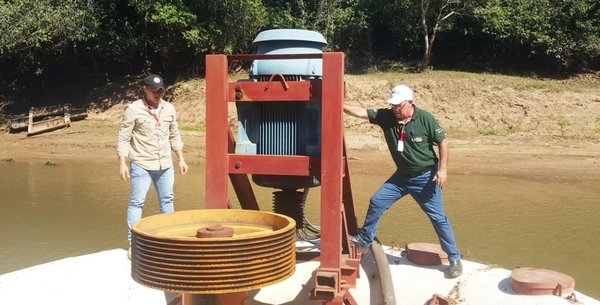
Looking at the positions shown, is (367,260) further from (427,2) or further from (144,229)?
(427,2)

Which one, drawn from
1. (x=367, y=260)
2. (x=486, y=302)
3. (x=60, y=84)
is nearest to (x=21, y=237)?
(x=367, y=260)

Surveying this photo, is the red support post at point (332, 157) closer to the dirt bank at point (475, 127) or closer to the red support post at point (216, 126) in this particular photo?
the red support post at point (216, 126)

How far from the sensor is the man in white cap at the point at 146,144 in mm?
4914

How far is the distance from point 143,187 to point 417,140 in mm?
2286

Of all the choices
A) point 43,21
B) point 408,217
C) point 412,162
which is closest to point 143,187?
point 412,162

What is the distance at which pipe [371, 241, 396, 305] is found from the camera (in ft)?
13.9

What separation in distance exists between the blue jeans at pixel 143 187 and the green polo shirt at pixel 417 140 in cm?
183

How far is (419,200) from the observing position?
4859mm

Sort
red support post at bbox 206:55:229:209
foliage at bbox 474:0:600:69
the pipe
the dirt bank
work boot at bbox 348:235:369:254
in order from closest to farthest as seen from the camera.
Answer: red support post at bbox 206:55:229:209 → the pipe → work boot at bbox 348:235:369:254 → the dirt bank → foliage at bbox 474:0:600:69

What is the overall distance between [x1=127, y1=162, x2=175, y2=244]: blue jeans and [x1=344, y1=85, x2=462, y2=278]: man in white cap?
1638 millimetres

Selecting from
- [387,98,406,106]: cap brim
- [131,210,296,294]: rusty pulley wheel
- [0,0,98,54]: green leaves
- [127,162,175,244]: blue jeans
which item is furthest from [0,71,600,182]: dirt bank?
[131,210,296,294]: rusty pulley wheel

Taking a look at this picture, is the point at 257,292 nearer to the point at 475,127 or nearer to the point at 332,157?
the point at 332,157

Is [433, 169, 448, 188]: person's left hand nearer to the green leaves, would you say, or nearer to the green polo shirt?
the green polo shirt

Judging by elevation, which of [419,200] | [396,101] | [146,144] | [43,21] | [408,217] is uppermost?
[43,21]
